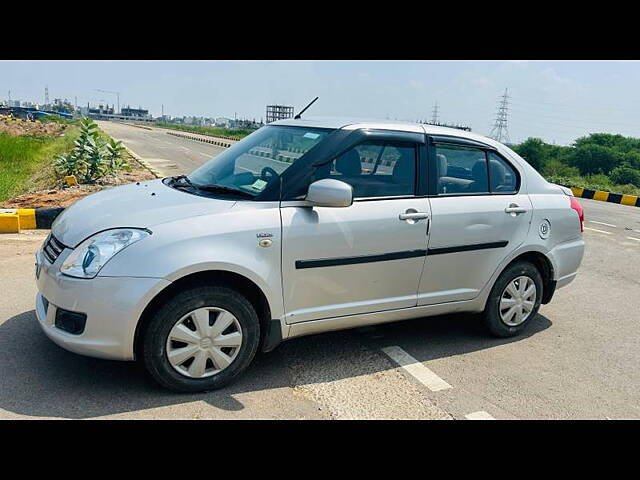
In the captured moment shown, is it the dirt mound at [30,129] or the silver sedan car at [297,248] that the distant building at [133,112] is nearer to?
the dirt mound at [30,129]

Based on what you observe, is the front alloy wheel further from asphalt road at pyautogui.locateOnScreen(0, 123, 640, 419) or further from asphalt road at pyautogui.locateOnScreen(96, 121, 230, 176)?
asphalt road at pyautogui.locateOnScreen(96, 121, 230, 176)

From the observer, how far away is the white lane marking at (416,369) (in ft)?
12.5

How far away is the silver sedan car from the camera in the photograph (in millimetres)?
3217

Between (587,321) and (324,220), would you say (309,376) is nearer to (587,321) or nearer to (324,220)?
(324,220)

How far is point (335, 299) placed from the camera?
12.5 feet

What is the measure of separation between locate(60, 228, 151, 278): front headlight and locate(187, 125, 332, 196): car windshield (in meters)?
0.84

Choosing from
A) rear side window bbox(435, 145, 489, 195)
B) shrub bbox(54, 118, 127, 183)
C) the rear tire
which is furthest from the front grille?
shrub bbox(54, 118, 127, 183)

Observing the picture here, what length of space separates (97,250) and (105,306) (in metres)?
0.33

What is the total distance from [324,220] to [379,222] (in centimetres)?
43

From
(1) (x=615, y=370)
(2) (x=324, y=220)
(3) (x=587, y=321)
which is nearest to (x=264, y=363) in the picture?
(2) (x=324, y=220)

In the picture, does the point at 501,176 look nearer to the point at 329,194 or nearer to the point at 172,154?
the point at 329,194

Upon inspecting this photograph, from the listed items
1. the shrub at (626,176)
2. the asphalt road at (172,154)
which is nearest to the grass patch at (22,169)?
the asphalt road at (172,154)

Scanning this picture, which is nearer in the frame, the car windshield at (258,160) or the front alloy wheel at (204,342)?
the front alloy wheel at (204,342)
